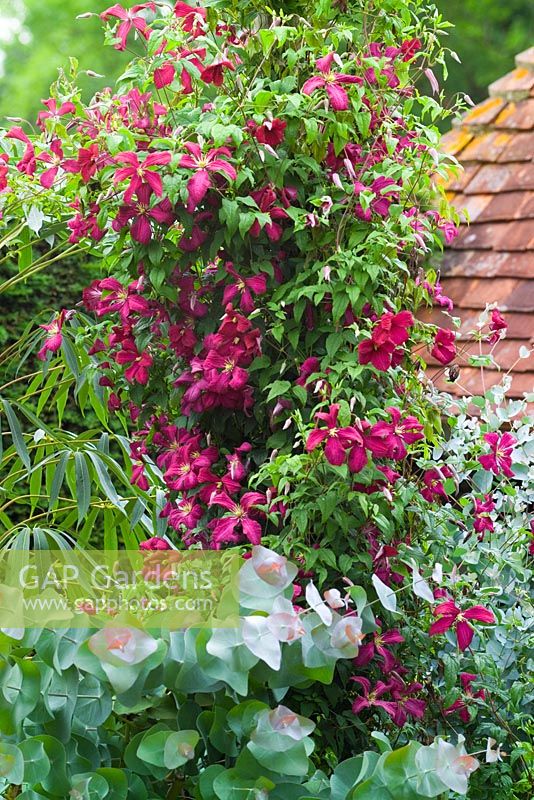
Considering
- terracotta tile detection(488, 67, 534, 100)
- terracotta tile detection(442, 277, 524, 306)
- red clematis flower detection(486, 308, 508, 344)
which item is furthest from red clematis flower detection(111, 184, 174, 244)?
terracotta tile detection(488, 67, 534, 100)

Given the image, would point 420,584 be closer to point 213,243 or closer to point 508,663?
point 508,663

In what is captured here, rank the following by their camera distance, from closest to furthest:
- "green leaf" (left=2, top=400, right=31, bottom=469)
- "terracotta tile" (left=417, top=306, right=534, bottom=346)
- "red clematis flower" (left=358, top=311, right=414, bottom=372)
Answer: "red clematis flower" (left=358, top=311, right=414, bottom=372), "green leaf" (left=2, top=400, right=31, bottom=469), "terracotta tile" (left=417, top=306, right=534, bottom=346)

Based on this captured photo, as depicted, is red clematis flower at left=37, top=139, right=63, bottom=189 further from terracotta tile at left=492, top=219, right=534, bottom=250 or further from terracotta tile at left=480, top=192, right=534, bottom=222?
terracotta tile at left=480, top=192, right=534, bottom=222

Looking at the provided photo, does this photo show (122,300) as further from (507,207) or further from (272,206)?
(507,207)

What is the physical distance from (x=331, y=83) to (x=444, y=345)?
526mm

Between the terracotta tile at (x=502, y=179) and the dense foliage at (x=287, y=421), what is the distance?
1.70m

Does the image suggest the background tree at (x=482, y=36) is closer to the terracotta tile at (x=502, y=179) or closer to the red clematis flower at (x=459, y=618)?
the terracotta tile at (x=502, y=179)

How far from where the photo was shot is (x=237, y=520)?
1737mm

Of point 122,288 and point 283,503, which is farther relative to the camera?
point 122,288

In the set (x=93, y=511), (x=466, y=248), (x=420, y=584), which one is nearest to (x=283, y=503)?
(x=420, y=584)

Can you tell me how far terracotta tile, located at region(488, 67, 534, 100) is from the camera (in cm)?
409

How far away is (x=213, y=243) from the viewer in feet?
5.91

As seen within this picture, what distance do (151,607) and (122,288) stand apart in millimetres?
606

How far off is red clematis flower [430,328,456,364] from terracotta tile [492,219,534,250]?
5.37ft
